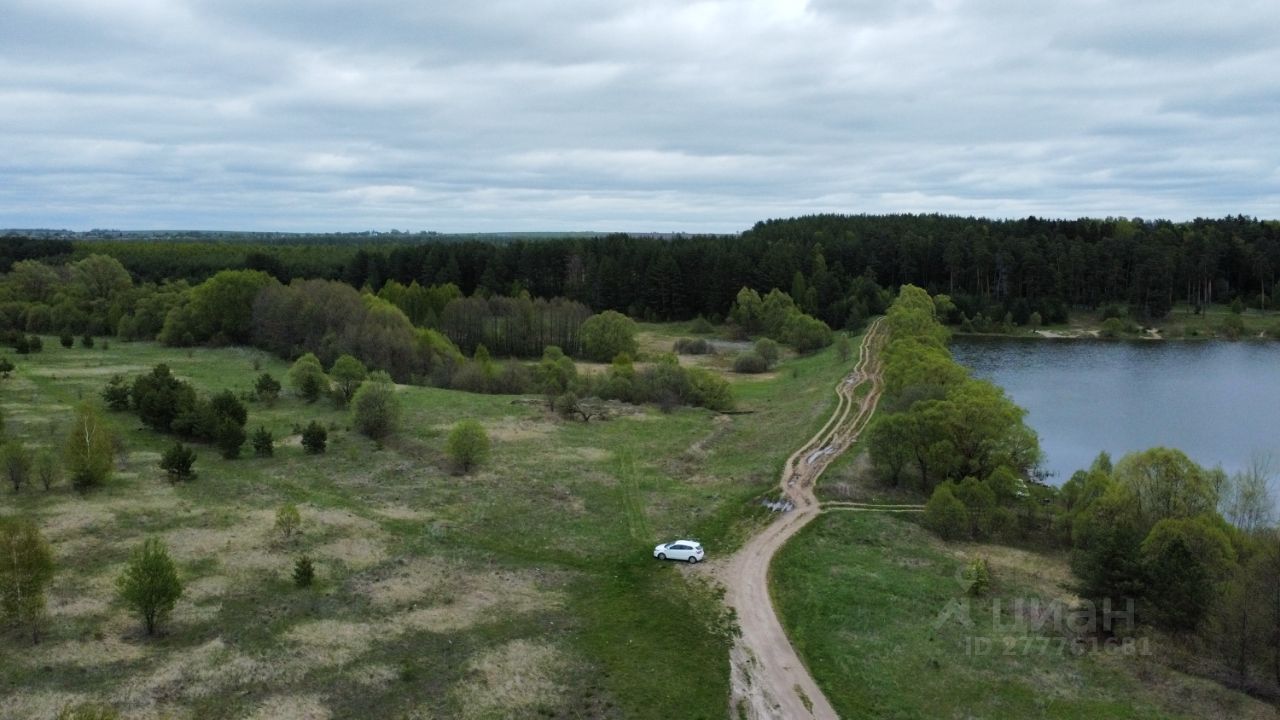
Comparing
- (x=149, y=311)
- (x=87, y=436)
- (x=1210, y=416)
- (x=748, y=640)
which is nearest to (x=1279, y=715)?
(x=748, y=640)

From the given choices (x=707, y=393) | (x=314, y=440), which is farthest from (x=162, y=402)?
(x=707, y=393)

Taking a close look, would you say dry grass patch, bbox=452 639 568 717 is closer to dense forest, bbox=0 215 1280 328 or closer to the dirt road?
the dirt road

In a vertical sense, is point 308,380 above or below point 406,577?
above

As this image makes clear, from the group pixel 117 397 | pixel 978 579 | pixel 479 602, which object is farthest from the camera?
pixel 117 397

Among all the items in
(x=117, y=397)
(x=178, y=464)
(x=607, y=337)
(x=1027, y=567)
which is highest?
(x=607, y=337)

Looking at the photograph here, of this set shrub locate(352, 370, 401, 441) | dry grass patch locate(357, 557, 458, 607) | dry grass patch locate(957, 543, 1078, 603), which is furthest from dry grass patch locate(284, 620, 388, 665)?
shrub locate(352, 370, 401, 441)

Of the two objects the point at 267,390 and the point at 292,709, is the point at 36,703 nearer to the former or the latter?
the point at 292,709
